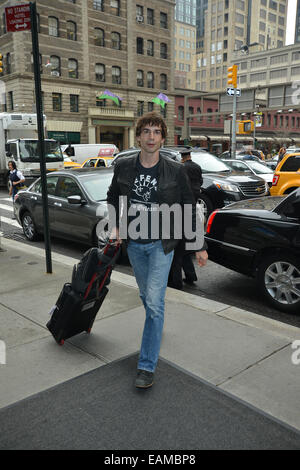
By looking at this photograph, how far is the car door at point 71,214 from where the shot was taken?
24.7 ft

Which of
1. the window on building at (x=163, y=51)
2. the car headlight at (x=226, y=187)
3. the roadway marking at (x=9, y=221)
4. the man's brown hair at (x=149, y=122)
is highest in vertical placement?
the window on building at (x=163, y=51)

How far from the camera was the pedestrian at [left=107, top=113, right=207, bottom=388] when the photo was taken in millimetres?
3035

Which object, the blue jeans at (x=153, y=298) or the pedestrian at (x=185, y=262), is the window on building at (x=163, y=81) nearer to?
the pedestrian at (x=185, y=262)

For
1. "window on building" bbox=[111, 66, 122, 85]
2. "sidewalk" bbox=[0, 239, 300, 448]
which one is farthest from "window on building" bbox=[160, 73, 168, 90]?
"sidewalk" bbox=[0, 239, 300, 448]

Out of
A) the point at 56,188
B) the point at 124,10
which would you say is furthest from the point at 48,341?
the point at 124,10

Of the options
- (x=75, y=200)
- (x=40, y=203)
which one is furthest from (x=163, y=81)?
(x=75, y=200)

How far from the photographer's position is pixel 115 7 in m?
41.8

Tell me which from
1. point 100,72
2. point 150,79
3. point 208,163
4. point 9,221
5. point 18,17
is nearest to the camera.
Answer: point 18,17

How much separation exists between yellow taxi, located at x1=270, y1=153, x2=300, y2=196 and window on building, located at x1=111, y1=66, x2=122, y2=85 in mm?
34526

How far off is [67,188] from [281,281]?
15.7ft

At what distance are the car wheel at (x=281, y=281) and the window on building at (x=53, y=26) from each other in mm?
38657

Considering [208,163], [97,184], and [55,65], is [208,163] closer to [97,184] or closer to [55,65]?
[97,184]

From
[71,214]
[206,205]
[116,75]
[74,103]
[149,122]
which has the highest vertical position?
[116,75]

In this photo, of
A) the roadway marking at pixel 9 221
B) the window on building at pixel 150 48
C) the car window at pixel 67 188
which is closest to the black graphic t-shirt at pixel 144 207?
the car window at pixel 67 188
